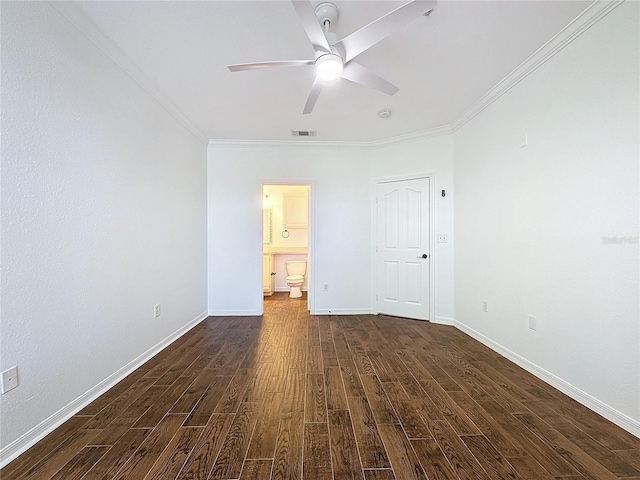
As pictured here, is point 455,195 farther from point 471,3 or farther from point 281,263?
point 281,263

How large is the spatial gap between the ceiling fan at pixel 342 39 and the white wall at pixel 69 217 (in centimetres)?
105

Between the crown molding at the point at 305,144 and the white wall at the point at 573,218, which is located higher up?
the crown molding at the point at 305,144

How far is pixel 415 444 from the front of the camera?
1.57 meters

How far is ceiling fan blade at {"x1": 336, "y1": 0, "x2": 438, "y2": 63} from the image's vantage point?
4.75 feet

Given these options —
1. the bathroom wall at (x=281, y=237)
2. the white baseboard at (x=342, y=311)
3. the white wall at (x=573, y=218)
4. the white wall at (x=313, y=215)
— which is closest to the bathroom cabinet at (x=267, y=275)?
the bathroom wall at (x=281, y=237)

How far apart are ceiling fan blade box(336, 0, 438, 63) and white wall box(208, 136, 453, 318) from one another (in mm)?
2534

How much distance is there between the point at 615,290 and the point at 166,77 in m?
3.76

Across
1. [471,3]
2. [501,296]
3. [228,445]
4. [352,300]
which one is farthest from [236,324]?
[471,3]

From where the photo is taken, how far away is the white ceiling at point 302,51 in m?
1.86

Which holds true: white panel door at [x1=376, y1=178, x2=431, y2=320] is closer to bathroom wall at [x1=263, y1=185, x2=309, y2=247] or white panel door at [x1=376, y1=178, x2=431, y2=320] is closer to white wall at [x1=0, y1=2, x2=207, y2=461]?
bathroom wall at [x1=263, y1=185, x2=309, y2=247]

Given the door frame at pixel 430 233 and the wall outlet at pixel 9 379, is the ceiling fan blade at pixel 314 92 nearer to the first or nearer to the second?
the door frame at pixel 430 233

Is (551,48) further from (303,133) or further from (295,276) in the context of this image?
(295,276)

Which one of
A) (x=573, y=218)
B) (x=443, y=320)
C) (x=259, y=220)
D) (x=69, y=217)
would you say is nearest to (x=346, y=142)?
(x=259, y=220)

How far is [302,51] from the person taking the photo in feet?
7.42
